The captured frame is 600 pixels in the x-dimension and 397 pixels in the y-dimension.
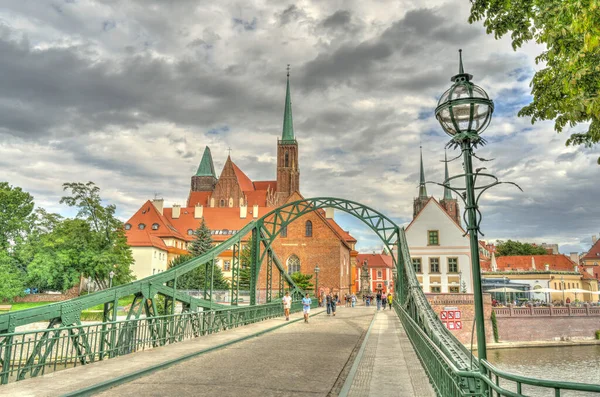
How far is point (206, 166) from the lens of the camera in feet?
348

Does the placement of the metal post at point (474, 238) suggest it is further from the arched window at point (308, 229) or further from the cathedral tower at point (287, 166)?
the cathedral tower at point (287, 166)

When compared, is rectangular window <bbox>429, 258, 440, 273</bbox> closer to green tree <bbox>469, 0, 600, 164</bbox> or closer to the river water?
the river water

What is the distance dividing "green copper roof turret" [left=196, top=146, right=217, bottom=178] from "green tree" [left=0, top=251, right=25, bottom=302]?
2504 inches

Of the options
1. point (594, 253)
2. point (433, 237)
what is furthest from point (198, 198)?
point (594, 253)

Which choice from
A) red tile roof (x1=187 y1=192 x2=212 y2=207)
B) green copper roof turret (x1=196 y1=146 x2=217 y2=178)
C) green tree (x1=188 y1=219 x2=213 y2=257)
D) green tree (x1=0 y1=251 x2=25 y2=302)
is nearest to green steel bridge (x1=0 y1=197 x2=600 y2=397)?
green tree (x1=0 y1=251 x2=25 y2=302)

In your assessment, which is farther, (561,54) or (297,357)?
(297,357)

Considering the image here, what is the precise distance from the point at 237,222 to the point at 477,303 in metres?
77.2

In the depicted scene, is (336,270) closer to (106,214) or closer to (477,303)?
(106,214)

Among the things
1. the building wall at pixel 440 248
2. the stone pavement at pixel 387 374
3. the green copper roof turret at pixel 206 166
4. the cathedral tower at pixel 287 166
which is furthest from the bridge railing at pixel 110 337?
the green copper roof turret at pixel 206 166

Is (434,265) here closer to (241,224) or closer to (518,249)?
(241,224)

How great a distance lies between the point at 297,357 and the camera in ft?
35.8

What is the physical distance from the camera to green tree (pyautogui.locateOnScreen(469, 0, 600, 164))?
17.8 ft

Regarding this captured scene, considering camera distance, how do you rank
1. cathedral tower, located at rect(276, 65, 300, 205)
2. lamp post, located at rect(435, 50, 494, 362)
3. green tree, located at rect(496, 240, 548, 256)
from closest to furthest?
lamp post, located at rect(435, 50, 494, 362)
green tree, located at rect(496, 240, 548, 256)
cathedral tower, located at rect(276, 65, 300, 205)

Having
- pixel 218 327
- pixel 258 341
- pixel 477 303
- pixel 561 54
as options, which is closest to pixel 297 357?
pixel 258 341
